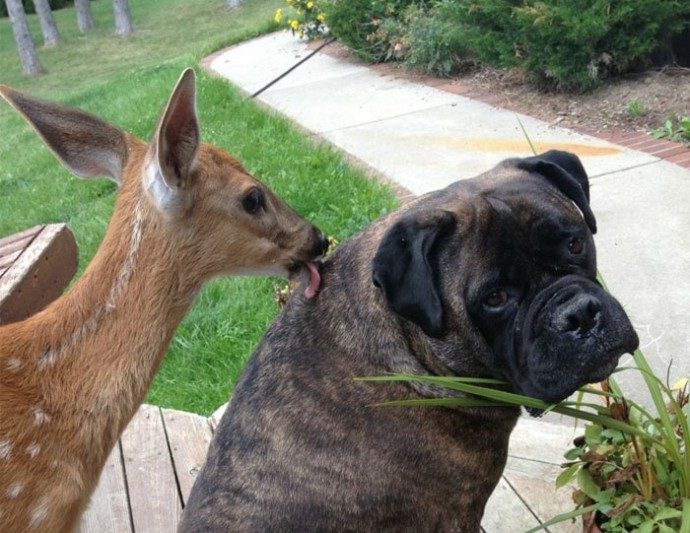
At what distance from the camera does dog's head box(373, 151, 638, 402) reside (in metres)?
2.49

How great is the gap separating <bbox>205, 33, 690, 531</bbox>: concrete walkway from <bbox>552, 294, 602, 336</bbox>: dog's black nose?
132cm

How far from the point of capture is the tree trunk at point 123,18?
2949 centimetres

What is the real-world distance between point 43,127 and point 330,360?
1.47 meters

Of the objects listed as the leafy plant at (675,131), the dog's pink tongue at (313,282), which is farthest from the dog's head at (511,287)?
the leafy plant at (675,131)

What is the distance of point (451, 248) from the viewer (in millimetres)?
2660

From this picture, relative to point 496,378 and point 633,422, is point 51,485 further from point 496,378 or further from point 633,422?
point 633,422

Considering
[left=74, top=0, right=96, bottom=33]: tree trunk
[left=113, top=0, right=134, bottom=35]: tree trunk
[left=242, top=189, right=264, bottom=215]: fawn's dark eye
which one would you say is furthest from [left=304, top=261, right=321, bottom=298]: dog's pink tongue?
[left=74, top=0, right=96, bottom=33]: tree trunk

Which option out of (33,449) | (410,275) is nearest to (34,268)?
(33,449)

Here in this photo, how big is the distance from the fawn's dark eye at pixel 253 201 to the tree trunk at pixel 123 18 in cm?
2848

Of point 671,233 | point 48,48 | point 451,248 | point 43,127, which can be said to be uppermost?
point 43,127

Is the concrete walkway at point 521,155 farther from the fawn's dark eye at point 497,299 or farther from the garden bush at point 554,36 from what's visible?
the fawn's dark eye at point 497,299

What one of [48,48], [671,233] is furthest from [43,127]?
[48,48]

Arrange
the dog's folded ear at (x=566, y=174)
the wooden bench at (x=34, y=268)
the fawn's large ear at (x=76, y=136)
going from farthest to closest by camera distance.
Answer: the wooden bench at (x=34, y=268) < the fawn's large ear at (x=76, y=136) < the dog's folded ear at (x=566, y=174)

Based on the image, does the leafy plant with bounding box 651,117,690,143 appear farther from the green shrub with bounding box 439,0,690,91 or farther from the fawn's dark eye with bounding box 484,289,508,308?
the fawn's dark eye with bounding box 484,289,508,308
